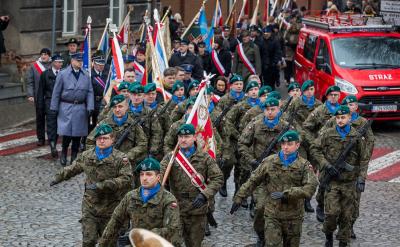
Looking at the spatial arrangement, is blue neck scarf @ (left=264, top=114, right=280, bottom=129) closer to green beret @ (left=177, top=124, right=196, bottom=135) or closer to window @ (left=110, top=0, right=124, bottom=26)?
green beret @ (left=177, top=124, right=196, bottom=135)

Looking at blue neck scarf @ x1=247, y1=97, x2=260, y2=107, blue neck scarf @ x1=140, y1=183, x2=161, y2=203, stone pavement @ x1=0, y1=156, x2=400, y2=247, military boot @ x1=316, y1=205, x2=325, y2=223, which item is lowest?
stone pavement @ x1=0, y1=156, x2=400, y2=247

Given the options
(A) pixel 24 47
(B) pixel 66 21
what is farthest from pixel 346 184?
(B) pixel 66 21

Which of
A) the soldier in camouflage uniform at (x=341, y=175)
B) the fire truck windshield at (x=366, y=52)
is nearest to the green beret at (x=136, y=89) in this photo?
the soldier in camouflage uniform at (x=341, y=175)

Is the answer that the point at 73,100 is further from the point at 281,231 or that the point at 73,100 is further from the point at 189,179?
the point at 281,231

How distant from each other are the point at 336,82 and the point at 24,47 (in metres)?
6.97

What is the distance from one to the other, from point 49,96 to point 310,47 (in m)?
7.02

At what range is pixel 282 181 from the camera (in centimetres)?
1174

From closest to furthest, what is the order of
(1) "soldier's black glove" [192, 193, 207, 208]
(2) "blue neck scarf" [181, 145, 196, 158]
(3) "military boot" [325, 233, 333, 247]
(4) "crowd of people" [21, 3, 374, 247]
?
(1) "soldier's black glove" [192, 193, 207, 208] → (4) "crowd of people" [21, 3, 374, 247] → (2) "blue neck scarf" [181, 145, 196, 158] → (3) "military boot" [325, 233, 333, 247]

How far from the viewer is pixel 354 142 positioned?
13289 mm

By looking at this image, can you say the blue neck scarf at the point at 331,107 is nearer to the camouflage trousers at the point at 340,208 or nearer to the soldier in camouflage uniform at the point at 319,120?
the soldier in camouflage uniform at the point at 319,120

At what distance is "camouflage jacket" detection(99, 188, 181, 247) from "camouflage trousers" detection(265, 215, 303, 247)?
1.54 m

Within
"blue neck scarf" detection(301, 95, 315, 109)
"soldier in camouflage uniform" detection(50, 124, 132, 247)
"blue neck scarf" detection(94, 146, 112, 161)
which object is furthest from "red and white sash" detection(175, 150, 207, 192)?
"blue neck scarf" detection(301, 95, 315, 109)

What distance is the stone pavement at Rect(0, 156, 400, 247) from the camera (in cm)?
1342

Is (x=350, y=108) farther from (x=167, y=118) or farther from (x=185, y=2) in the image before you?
(x=185, y=2)
